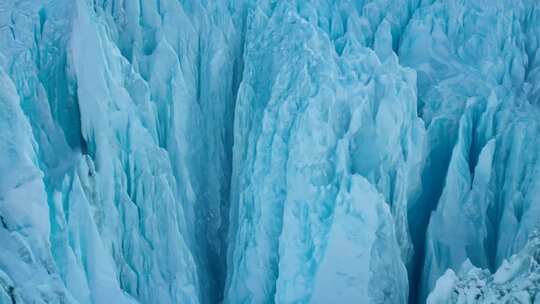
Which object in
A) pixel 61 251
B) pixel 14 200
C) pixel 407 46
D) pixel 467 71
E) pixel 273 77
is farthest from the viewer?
pixel 407 46

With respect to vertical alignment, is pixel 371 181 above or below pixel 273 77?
below

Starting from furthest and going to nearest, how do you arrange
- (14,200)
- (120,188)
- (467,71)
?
(467,71) < (120,188) < (14,200)

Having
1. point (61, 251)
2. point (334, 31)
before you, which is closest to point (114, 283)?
point (61, 251)

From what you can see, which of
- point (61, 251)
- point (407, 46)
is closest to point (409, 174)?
point (407, 46)

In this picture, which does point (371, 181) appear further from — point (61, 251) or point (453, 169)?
point (61, 251)

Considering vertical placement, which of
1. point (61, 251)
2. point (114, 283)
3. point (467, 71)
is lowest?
point (114, 283)

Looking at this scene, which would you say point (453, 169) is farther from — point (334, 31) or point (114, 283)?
point (114, 283)

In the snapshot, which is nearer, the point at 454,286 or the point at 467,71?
the point at 454,286
